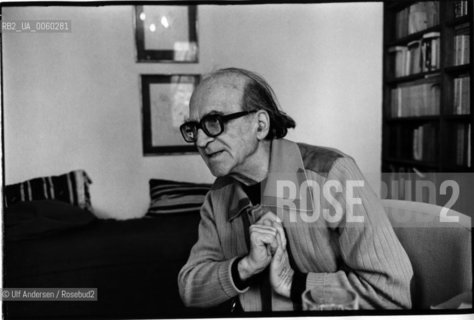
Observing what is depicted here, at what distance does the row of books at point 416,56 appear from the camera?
149 centimetres

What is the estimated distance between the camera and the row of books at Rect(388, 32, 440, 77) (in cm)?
149

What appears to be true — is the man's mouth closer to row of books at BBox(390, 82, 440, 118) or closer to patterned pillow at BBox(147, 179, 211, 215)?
patterned pillow at BBox(147, 179, 211, 215)

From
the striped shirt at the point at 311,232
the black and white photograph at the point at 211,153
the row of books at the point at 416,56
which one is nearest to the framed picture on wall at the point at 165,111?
the black and white photograph at the point at 211,153

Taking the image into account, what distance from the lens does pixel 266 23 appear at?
147cm

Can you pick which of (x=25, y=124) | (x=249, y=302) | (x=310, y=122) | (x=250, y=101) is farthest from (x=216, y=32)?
(x=249, y=302)

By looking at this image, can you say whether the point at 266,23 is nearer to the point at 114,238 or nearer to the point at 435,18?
the point at 435,18

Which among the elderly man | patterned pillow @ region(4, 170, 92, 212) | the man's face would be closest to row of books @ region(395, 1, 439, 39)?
the elderly man

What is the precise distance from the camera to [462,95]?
1.50 meters

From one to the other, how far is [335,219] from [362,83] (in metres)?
0.49

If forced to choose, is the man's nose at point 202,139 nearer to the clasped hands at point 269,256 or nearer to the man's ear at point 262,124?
the man's ear at point 262,124

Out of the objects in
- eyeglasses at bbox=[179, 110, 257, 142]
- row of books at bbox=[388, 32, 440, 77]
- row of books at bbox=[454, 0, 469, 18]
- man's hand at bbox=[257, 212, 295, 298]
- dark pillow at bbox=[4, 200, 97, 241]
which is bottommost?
man's hand at bbox=[257, 212, 295, 298]

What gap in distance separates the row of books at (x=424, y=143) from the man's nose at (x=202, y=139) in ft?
2.46

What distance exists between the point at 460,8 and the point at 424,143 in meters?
0.50

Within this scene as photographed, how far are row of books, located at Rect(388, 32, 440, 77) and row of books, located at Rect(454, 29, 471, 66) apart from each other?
6cm
